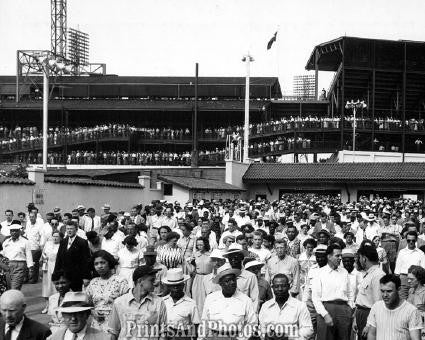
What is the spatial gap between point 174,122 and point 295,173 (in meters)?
17.6

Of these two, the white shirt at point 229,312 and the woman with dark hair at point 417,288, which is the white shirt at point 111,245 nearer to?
the woman with dark hair at point 417,288

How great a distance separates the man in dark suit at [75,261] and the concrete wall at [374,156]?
152 feet

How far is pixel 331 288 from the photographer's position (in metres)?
10.4

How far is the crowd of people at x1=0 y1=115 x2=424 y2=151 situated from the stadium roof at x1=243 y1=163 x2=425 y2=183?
8327 millimetres

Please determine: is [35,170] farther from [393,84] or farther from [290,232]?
[393,84]

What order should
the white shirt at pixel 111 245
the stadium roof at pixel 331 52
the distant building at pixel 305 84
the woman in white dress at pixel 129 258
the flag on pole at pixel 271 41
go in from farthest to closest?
the distant building at pixel 305 84, the stadium roof at pixel 331 52, the flag on pole at pixel 271 41, the white shirt at pixel 111 245, the woman in white dress at pixel 129 258

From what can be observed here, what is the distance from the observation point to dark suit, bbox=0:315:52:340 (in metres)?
6.48

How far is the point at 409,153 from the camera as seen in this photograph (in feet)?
199

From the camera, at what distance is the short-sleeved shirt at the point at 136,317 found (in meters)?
7.70

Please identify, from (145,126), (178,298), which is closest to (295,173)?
(145,126)

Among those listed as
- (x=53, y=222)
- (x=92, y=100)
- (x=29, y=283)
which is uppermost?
(x=92, y=100)

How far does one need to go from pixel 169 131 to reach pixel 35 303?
45.3 metres

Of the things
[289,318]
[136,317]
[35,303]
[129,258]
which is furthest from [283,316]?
[35,303]

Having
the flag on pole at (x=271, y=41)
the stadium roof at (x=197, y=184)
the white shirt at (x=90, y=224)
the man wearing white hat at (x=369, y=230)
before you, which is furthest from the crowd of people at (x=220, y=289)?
the flag on pole at (x=271, y=41)
